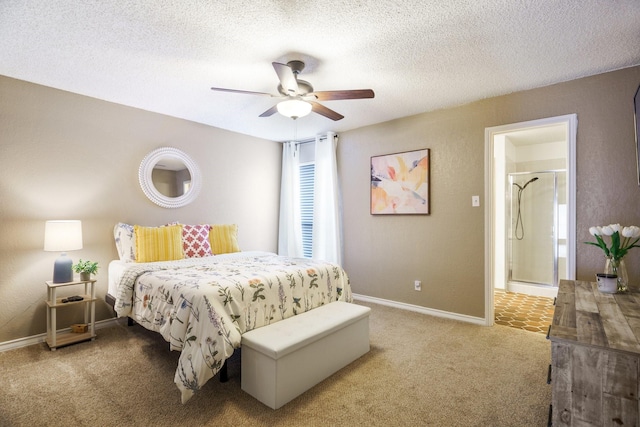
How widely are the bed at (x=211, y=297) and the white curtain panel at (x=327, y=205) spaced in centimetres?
135

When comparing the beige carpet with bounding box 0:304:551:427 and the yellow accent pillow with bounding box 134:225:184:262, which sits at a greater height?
the yellow accent pillow with bounding box 134:225:184:262

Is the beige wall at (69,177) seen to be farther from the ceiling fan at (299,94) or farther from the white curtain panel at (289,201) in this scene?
the ceiling fan at (299,94)

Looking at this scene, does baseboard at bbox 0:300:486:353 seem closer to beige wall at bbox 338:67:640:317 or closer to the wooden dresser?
beige wall at bbox 338:67:640:317

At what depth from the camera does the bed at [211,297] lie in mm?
1909

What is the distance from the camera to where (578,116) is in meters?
2.71

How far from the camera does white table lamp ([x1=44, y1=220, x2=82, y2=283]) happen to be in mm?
2623

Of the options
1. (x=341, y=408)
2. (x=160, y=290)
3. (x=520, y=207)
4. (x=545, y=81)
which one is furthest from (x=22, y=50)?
(x=520, y=207)

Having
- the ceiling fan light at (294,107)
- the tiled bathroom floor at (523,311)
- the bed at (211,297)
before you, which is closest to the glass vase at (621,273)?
the tiled bathroom floor at (523,311)

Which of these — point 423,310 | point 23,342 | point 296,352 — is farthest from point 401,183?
point 23,342

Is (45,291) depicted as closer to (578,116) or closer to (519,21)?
(519,21)

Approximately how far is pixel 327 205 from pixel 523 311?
2.78 metres

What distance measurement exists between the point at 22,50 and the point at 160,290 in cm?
206

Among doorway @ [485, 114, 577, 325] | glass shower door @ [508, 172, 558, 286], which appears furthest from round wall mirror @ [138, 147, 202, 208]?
glass shower door @ [508, 172, 558, 286]

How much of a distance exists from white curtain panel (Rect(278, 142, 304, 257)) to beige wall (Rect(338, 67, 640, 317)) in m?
0.87
